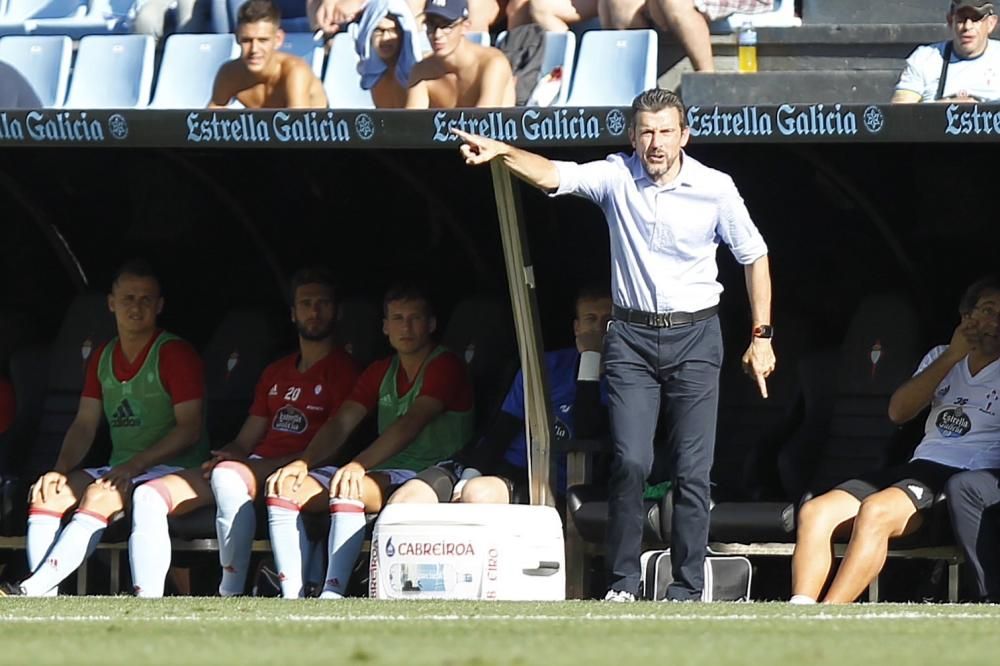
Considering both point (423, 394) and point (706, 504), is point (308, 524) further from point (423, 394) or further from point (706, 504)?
point (706, 504)

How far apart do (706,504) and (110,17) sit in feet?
18.8

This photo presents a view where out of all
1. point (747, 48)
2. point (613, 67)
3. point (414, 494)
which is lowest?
point (414, 494)

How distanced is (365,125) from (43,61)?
401cm

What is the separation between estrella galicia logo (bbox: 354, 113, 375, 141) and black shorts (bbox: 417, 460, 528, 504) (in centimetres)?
134

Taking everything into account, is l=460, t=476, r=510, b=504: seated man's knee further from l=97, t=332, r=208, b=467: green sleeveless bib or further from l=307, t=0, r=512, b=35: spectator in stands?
l=307, t=0, r=512, b=35: spectator in stands

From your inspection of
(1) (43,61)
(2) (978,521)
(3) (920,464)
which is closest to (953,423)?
(3) (920,464)

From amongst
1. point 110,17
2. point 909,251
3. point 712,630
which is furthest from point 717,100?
point 712,630

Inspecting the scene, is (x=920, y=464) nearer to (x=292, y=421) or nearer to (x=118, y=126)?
(x=292, y=421)

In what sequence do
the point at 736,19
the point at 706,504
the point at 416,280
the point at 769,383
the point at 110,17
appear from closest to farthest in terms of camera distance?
the point at 706,504 → the point at 769,383 → the point at 416,280 → the point at 736,19 → the point at 110,17

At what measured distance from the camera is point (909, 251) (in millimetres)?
7852

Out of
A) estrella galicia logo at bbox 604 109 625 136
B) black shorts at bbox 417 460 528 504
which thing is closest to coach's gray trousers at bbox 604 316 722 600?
estrella galicia logo at bbox 604 109 625 136

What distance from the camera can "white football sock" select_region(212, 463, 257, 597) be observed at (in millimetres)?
7301

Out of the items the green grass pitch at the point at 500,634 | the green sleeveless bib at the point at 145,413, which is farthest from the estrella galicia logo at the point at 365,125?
the green grass pitch at the point at 500,634

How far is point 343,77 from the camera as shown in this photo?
977cm
